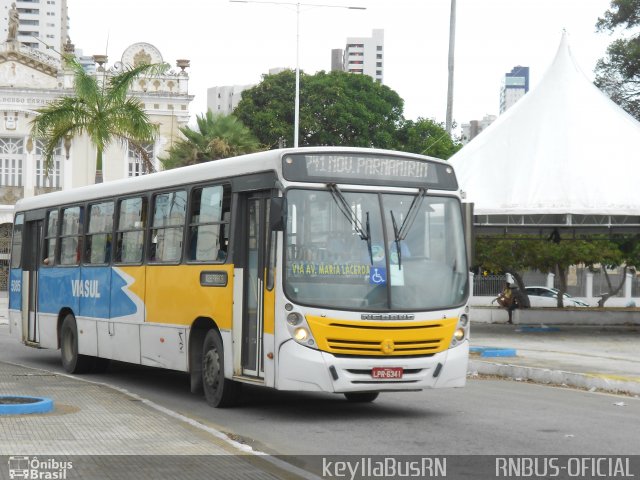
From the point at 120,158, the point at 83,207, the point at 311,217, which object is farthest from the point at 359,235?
the point at 120,158

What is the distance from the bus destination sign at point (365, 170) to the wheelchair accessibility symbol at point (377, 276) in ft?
3.42

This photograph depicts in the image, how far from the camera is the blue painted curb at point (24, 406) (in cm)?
1211

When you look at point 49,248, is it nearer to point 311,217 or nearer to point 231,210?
point 231,210

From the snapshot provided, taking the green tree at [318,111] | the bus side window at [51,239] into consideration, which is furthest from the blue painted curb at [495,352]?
the green tree at [318,111]

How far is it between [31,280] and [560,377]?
9.71 m

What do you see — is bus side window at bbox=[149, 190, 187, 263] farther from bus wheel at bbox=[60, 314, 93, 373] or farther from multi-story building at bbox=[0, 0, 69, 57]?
multi-story building at bbox=[0, 0, 69, 57]

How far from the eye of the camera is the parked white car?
50656 mm

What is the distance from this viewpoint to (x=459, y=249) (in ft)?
45.3

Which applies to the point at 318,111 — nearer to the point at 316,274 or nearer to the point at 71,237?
the point at 71,237

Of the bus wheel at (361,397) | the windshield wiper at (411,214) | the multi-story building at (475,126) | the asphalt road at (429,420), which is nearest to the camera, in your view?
the asphalt road at (429,420)

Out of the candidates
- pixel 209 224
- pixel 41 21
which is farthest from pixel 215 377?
pixel 41 21

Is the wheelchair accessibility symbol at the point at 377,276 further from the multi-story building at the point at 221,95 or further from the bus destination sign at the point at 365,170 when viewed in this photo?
the multi-story building at the point at 221,95

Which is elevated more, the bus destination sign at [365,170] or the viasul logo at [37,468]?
the bus destination sign at [365,170]

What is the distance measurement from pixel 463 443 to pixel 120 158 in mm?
47154
